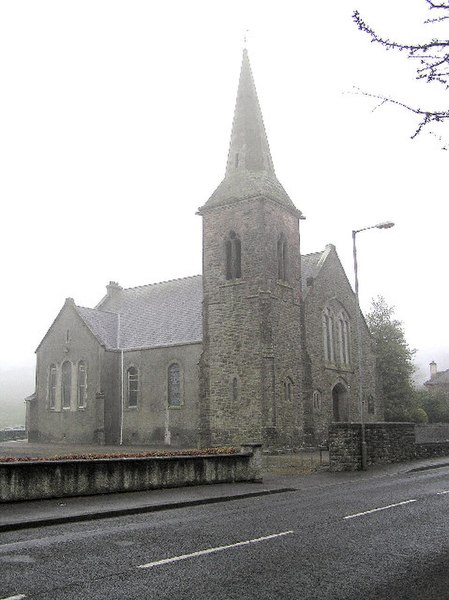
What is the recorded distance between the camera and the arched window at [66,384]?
44.2 m

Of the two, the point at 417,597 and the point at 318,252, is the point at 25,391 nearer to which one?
the point at 318,252

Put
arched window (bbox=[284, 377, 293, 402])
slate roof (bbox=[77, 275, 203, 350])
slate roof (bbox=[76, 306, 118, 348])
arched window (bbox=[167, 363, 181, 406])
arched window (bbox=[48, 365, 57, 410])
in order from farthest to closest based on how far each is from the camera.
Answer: arched window (bbox=[48, 365, 57, 410]) < slate roof (bbox=[76, 306, 118, 348]) < slate roof (bbox=[77, 275, 203, 350]) < arched window (bbox=[167, 363, 181, 406]) < arched window (bbox=[284, 377, 293, 402])

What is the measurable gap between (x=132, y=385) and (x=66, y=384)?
18.8 feet

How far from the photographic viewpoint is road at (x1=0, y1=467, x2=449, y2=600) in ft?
21.5

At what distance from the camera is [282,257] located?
1443 inches

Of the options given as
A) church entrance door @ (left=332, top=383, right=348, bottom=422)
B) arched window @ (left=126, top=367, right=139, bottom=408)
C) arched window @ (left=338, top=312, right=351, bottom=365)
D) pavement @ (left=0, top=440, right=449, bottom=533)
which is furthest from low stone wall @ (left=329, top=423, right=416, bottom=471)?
arched window @ (left=126, top=367, right=139, bottom=408)

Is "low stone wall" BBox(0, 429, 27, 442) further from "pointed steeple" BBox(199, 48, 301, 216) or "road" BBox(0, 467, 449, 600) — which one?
"road" BBox(0, 467, 449, 600)

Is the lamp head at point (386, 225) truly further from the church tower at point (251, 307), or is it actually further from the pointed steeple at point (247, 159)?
the pointed steeple at point (247, 159)

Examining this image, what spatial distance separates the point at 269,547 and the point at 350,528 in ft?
6.95

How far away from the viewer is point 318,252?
137 ft

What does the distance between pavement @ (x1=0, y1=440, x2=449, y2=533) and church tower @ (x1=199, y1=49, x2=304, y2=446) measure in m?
12.4

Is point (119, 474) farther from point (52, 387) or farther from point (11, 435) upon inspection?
point (11, 435)

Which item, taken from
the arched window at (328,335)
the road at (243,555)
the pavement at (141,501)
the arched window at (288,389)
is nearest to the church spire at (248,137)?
the arched window at (328,335)

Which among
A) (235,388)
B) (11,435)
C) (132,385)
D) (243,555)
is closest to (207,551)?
(243,555)
